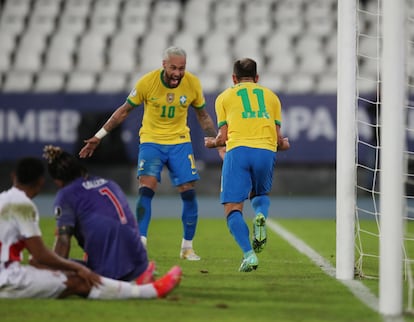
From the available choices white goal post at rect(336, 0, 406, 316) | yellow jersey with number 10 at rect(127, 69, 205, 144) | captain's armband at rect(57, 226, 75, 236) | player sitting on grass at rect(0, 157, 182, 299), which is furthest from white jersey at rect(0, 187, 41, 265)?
yellow jersey with number 10 at rect(127, 69, 205, 144)

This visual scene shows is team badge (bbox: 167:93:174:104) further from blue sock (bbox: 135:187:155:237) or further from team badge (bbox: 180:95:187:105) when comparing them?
blue sock (bbox: 135:187:155:237)

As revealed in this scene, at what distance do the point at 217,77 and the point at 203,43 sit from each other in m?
2.43

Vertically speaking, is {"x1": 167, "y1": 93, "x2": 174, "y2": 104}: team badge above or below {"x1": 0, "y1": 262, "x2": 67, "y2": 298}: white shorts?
above

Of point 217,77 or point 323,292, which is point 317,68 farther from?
point 323,292

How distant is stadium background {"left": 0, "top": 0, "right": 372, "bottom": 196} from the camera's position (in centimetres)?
1906

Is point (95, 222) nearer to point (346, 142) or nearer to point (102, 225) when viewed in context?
point (102, 225)

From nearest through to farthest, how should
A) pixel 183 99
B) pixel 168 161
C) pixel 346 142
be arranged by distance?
pixel 346 142 < pixel 183 99 < pixel 168 161

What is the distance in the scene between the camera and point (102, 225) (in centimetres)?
690

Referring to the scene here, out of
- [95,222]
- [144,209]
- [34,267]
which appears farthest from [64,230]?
[144,209]

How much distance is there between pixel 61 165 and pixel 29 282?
78cm

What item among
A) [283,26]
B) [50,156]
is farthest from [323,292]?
[283,26]

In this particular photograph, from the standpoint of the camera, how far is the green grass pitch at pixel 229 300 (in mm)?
6223

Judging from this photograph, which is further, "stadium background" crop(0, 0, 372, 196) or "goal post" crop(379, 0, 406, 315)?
"stadium background" crop(0, 0, 372, 196)

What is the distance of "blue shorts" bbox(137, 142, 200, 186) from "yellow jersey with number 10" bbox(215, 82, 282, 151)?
4.29 ft
